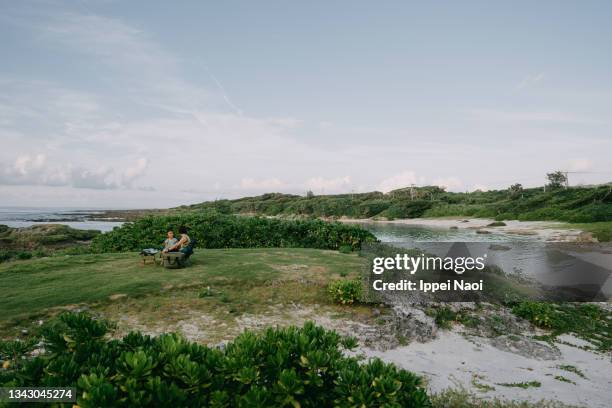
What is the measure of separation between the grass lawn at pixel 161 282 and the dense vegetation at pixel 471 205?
31108mm

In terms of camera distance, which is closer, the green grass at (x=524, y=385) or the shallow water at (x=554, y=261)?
the green grass at (x=524, y=385)

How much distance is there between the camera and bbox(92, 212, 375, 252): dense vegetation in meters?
17.8

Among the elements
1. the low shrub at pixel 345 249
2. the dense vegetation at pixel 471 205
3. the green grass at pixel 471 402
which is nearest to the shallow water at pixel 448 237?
the dense vegetation at pixel 471 205

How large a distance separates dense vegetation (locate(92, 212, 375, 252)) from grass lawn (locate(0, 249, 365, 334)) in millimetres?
3891

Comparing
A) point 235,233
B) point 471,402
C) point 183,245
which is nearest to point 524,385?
point 471,402

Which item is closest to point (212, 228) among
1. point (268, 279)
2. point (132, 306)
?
point (268, 279)

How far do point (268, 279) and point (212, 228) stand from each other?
27.3 feet

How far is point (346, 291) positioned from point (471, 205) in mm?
71727

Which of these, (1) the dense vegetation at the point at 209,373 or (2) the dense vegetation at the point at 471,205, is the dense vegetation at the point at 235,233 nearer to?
(1) the dense vegetation at the point at 209,373

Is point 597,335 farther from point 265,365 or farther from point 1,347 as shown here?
point 1,347

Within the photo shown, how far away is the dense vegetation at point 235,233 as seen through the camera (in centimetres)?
1781

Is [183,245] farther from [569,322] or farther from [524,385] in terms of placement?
[569,322]

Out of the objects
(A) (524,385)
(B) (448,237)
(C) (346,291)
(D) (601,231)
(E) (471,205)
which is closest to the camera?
(A) (524,385)

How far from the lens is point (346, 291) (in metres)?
9.86
